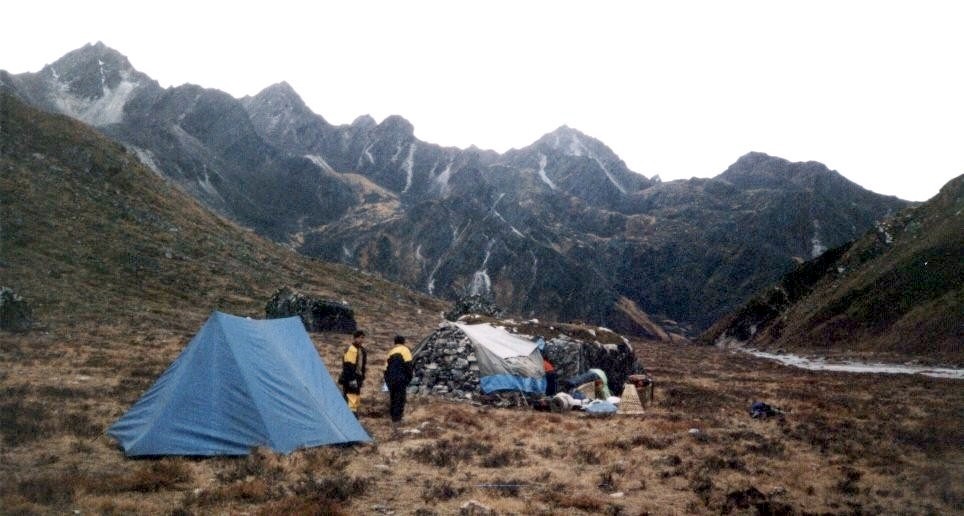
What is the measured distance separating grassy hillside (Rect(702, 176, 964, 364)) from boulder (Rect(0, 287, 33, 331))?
54.7 m

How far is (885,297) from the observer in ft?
200

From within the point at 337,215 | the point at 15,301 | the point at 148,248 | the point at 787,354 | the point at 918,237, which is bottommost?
the point at 787,354

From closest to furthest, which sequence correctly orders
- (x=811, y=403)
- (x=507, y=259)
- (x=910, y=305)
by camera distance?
(x=811, y=403) → (x=910, y=305) → (x=507, y=259)

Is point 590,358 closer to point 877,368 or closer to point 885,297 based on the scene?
point 877,368

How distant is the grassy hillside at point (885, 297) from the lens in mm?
51688

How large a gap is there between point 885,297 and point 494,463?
203 ft

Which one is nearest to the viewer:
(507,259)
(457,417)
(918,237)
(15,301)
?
(457,417)

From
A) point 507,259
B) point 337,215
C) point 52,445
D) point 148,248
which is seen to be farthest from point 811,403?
point 337,215

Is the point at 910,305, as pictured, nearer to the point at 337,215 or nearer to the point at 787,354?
the point at 787,354

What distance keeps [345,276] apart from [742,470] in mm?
75166

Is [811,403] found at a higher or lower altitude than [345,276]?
lower

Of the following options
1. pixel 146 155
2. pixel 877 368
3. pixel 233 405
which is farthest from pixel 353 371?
pixel 146 155

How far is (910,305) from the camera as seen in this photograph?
56.9m

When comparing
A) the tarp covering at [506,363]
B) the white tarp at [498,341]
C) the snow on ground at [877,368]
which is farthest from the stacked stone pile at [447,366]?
the snow on ground at [877,368]
